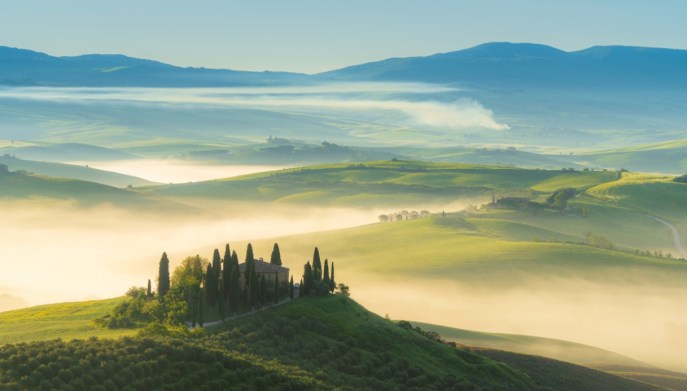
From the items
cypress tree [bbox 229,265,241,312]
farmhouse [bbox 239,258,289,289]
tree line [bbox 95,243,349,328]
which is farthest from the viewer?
farmhouse [bbox 239,258,289,289]

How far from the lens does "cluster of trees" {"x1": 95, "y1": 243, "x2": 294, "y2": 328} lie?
382 ft

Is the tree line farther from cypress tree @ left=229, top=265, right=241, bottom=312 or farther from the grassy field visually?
the grassy field

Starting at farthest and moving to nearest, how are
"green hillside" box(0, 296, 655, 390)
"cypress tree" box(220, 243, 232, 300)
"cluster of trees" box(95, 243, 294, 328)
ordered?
"cypress tree" box(220, 243, 232, 300), "cluster of trees" box(95, 243, 294, 328), "green hillside" box(0, 296, 655, 390)

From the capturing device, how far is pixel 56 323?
125438 millimetres

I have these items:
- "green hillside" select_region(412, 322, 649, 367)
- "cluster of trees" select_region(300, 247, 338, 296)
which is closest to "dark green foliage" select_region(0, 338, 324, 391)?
"cluster of trees" select_region(300, 247, 338, 296)

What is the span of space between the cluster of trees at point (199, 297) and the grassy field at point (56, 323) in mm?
4161

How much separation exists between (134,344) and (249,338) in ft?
58.0

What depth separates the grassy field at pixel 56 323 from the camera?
112 meters

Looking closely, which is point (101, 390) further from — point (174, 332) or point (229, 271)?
point (229, 271)

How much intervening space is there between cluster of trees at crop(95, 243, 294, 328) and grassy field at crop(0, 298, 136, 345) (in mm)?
4161

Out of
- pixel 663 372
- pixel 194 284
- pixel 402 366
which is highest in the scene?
pixel 194 284

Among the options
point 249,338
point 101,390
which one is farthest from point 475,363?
point 101,390

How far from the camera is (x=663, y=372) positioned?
536ft

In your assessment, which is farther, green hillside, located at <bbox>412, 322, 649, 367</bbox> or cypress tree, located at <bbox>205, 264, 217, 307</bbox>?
green hillside, located at <bbox>412, 322, 649, 367</bbox>
